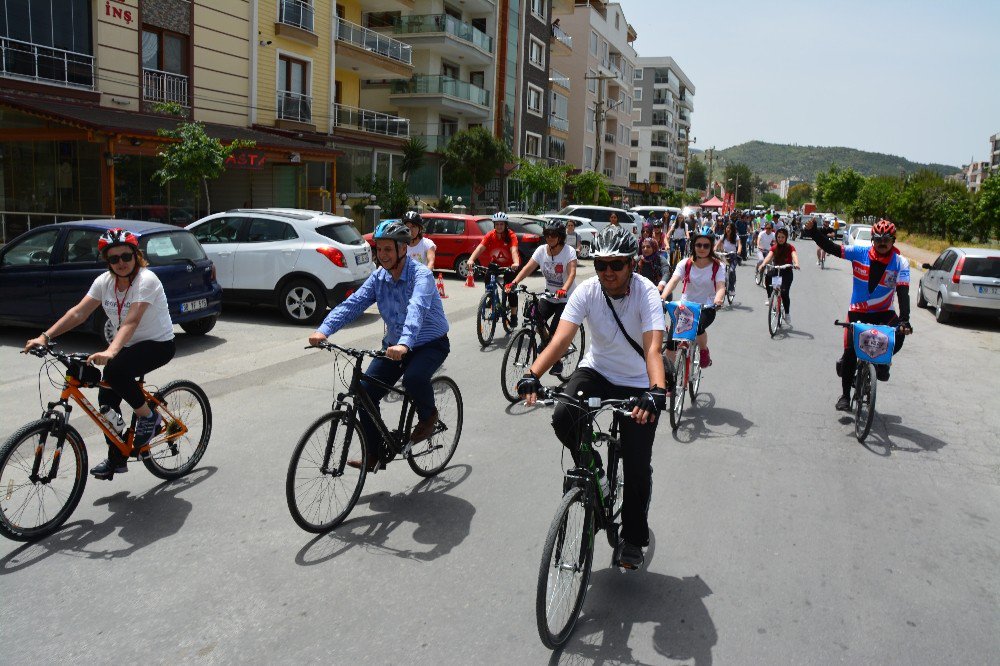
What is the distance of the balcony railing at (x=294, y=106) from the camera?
91.6 feet

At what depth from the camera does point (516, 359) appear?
8.58m

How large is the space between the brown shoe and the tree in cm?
3368

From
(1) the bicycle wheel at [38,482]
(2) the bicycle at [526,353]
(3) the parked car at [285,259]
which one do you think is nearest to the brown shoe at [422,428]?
(1) the bicycle wheel at [38,482]

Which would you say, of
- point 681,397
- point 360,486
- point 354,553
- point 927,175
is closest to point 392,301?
point 360,486

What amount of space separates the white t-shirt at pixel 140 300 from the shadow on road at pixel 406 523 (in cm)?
176

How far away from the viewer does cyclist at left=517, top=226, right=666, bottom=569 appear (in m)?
4.04

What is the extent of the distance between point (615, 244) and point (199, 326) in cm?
868

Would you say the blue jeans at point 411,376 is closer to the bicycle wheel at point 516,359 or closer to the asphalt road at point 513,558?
the asphalt road at point 513,558

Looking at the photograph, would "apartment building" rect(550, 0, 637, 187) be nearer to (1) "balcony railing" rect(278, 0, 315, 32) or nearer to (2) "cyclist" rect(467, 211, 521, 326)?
(1) "balcony railing" rect(278, 0, 315, 32)

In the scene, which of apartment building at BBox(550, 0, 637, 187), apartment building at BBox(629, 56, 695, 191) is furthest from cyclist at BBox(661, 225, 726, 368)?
apartment building at BBox(629, 56, 695, 191)

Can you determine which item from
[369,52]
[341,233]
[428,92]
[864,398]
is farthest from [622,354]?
[428,92]

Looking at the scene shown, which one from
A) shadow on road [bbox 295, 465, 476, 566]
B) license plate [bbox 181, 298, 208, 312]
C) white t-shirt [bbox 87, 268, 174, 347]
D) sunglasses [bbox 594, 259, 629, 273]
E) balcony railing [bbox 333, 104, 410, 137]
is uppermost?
balcony railing [bbox 333, 104, 410, 137]

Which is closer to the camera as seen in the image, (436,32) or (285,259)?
(285,259)

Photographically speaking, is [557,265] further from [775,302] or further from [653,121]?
[653,121]
